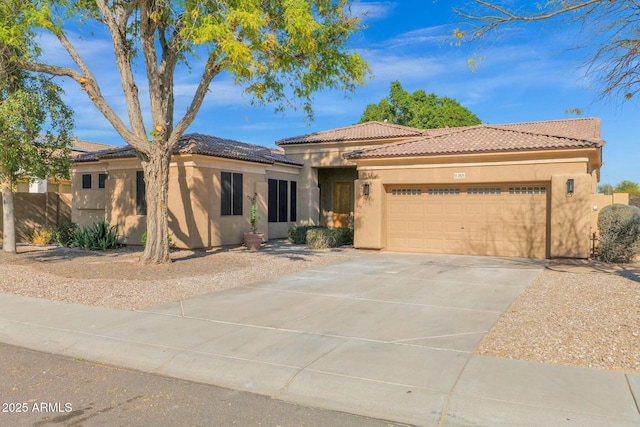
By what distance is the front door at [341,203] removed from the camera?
25281mm

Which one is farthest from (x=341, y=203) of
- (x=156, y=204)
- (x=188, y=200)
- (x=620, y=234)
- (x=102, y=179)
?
(x=620, y=234)

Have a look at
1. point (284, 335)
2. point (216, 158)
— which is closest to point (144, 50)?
point (216, 158)

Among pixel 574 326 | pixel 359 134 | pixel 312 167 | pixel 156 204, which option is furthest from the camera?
pixel 312 167

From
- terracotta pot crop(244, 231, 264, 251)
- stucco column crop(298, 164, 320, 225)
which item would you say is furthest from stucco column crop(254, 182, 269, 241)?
stucco column crop(298, 164, 320, 225)

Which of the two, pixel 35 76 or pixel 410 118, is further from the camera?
pixel 410 118

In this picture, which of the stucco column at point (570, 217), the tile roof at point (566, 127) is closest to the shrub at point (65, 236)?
the stucco column at point (570, 217)

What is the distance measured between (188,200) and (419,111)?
31.0 metres

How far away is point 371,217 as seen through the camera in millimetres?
17984

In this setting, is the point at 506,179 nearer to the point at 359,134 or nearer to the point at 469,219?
the point at 469,219

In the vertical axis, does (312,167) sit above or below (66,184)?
above

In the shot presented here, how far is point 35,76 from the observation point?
15.1 m

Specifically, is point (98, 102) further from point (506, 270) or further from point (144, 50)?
point (506, 270)

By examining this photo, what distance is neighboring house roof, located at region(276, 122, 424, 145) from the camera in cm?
2307

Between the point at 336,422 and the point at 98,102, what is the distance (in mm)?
11967
